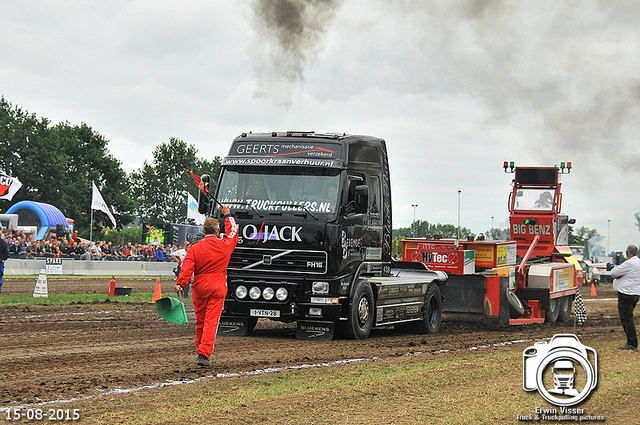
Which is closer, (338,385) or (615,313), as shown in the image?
(338,385)

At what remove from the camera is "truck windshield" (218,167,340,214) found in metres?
12.4

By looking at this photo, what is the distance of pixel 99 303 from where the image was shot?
19906 millimetres

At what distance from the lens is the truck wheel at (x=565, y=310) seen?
19062 millimetres

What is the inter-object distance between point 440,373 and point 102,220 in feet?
236

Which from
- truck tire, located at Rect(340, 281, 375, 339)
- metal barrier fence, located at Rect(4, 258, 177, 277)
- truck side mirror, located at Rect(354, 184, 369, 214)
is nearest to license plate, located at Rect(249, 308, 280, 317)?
truck tire, located at Rect(340, 281, 375, 339)

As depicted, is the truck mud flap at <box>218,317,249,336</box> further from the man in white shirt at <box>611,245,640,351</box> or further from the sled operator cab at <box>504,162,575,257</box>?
the sled operator cab at <box>504,162,575,257</box>

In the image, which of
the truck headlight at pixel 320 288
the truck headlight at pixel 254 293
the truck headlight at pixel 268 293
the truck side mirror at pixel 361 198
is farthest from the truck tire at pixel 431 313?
the truck headlight at pixel 254 293

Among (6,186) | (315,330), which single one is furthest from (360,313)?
(6,186)

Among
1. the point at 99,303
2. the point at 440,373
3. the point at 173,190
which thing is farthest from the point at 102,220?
the point at 440,373

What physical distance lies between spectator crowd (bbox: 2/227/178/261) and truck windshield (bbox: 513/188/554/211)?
14.4 m

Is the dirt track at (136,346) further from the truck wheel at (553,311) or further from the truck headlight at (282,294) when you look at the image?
the truck headlight at (282,294)

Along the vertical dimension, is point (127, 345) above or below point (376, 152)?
below

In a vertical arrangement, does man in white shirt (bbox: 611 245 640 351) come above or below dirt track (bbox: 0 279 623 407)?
above

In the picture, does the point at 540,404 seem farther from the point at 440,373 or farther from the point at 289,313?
the point at 289,313
